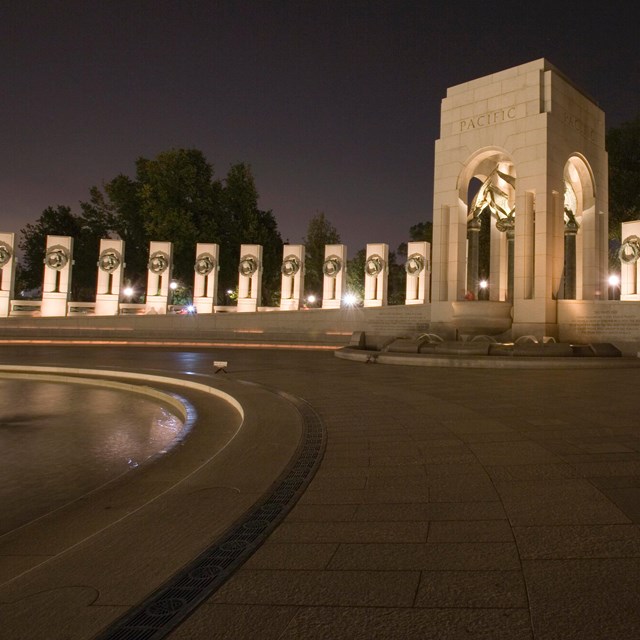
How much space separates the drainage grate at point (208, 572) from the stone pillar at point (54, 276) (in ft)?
112

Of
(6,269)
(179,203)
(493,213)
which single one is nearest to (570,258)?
(493,213)

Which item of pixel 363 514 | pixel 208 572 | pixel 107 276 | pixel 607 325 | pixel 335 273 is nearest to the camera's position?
pixel 208 572

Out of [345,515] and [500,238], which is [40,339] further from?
[345,515]

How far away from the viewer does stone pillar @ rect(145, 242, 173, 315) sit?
35.3 metres

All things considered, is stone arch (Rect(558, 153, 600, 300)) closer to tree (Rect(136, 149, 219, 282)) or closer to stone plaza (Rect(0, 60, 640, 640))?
stone plaza (Rect(0, 60, 640, 640))

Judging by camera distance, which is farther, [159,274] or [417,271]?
[159,274]

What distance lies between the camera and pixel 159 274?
3606 cm

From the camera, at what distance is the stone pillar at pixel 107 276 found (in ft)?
116

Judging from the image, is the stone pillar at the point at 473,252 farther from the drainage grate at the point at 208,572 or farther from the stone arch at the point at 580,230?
the drainage grate at the point at 208,572

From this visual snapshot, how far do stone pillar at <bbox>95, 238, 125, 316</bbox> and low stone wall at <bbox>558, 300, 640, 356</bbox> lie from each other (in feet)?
85.7

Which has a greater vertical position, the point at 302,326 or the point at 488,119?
the point at 488,119

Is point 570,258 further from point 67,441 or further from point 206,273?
point 67,441

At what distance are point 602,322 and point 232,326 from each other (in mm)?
19386

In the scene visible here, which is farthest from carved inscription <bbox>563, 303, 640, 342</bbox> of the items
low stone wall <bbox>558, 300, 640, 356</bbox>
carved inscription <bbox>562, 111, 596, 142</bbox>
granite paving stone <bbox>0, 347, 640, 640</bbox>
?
granite paving stone <bbox>0, 347, 640, 640</bbox>
